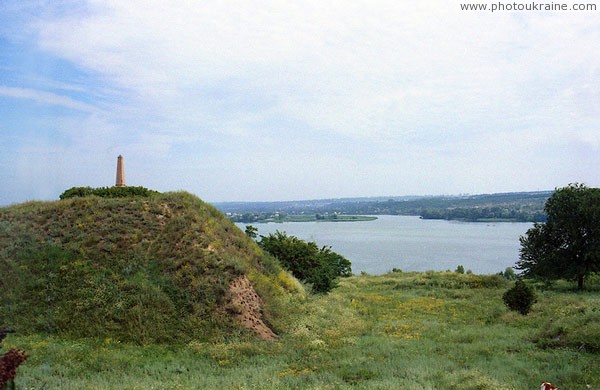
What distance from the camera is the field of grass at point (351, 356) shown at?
931cm

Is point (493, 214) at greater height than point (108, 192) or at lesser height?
lesser

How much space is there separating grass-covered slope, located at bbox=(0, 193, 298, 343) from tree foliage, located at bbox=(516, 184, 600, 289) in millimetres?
19097

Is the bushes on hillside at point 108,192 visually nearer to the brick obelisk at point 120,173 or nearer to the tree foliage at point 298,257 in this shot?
the brick obelisk at point 120,173

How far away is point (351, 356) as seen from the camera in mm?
12016

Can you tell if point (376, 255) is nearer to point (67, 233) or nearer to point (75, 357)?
point (67, 233)

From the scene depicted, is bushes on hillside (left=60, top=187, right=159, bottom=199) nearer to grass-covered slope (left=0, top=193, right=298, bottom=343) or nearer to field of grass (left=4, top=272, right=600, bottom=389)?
grass-covered slope (left=0, top=193, right=298, bottom=343)

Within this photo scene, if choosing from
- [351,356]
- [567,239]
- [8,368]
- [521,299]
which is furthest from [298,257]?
[8,368]

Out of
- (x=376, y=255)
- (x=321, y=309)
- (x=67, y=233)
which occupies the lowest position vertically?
(x=376, y=255)

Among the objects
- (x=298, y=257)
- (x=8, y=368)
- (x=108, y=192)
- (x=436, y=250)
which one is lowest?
(x=436, y=250)

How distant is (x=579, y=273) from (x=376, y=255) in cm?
4698

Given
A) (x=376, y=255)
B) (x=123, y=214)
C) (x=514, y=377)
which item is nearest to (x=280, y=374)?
(x=514, y=377)

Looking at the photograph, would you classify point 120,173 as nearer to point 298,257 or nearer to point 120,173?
point 120,173

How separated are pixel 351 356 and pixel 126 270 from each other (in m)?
8.90

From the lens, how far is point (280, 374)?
10.2 meters
